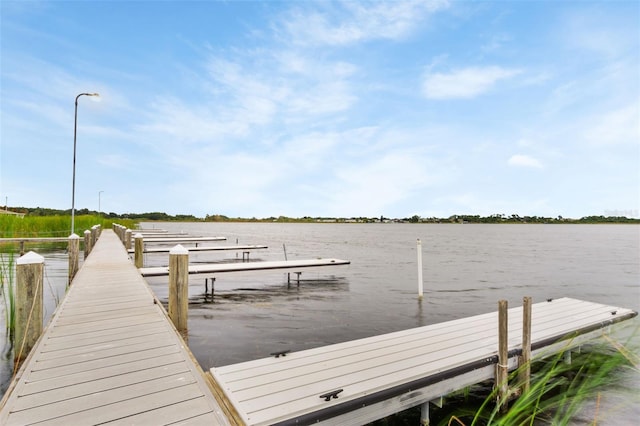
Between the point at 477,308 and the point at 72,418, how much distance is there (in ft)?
40.3

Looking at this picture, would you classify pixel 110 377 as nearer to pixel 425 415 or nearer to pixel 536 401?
pixel 425 415

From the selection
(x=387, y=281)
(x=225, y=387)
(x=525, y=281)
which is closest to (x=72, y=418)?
(x=225, y=387)

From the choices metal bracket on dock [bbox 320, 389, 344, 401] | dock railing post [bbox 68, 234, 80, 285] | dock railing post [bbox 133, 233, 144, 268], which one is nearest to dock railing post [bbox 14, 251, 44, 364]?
metal bracket on dock [bbox 320, 389, 344, 401]

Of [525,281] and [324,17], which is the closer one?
[525,281]

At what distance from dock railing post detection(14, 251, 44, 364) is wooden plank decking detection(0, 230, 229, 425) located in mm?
365

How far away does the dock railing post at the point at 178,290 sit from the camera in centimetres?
623

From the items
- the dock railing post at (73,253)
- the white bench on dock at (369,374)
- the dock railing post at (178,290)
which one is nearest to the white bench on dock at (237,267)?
the dock railing post at (73,253)

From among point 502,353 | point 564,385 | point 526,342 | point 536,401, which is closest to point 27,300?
point 502,353

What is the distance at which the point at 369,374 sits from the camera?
4000 millimetres

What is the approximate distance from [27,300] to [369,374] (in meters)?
5.21

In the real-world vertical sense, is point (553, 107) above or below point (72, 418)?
above

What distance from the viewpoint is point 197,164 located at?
1994 inches

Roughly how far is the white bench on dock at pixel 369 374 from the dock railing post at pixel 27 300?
349 centimetres

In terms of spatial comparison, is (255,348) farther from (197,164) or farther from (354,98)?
(197,164)
